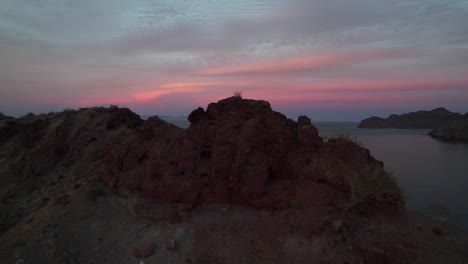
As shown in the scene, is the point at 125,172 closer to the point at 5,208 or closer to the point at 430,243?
the point at 5,208

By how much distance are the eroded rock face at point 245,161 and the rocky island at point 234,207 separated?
0.03m

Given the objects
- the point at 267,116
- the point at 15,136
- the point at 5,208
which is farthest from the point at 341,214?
the point at 15,136

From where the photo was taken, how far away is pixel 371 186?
1020cm

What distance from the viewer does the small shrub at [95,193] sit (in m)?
12.5

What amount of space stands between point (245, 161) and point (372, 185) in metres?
3.93

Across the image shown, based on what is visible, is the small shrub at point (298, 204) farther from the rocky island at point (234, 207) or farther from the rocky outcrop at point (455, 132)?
the rocky outcrop at point (455, 132)

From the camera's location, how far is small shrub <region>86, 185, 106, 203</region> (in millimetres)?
12502

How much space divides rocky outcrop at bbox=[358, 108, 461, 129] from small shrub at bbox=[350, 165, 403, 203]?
15746 centimetres

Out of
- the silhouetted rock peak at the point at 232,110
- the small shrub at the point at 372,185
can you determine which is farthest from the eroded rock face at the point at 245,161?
the small shrub at the point at 372,185

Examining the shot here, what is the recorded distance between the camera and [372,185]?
10.3 metres

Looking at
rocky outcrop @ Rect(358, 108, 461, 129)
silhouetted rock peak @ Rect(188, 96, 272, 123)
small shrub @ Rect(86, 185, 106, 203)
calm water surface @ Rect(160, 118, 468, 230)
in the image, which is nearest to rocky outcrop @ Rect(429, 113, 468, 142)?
calm water surface @ Rect(160, 118, 468, 230)

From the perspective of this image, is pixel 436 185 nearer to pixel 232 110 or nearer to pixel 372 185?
pixel 372 185

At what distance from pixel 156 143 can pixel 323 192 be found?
692cm

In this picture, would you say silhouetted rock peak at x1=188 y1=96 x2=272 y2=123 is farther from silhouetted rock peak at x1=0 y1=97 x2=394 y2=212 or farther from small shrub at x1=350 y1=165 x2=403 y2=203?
small shrub at x1=350 y1=165 x2=403 y2=203
